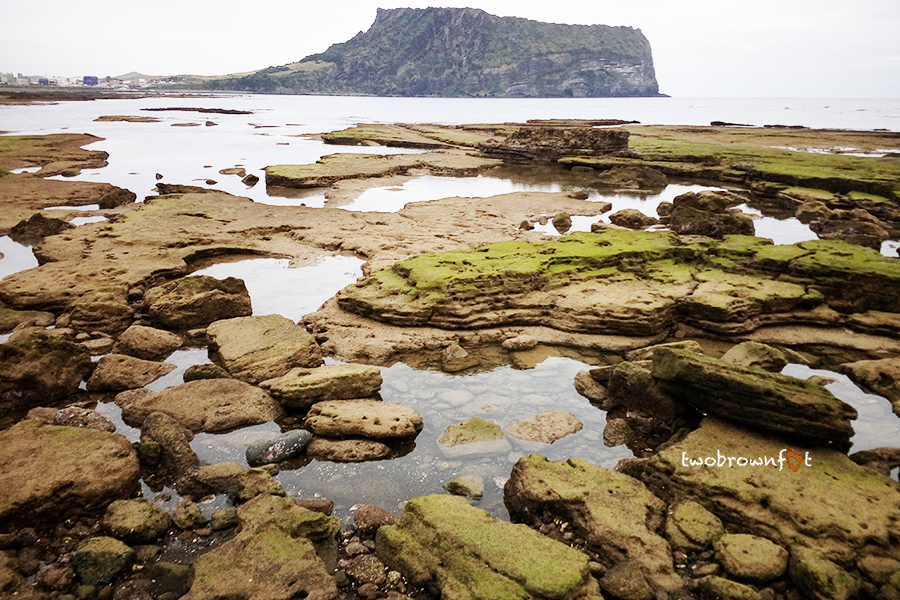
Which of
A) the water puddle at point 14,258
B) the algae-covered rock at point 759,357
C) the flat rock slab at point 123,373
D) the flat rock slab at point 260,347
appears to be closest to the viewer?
the flat rock slab at point 123,373

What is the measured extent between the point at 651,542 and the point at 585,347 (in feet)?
18.7

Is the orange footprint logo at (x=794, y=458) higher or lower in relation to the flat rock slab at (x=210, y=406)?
higher

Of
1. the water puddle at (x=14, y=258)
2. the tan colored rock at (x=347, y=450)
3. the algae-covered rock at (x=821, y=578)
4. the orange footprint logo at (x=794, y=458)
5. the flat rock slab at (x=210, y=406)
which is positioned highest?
the water puddle at (x=14, y=258)

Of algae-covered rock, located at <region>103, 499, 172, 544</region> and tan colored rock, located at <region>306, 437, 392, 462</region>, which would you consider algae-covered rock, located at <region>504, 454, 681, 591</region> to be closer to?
tan colored rock, located at <region>306, 437, 392, 462</region>

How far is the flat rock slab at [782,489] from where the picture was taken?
19.8 ft

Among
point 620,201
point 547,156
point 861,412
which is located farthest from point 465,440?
point 547,156

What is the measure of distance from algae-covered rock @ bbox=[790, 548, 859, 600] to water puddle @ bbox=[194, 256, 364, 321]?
10307 millimetres

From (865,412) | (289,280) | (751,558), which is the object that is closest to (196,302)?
(289,280)

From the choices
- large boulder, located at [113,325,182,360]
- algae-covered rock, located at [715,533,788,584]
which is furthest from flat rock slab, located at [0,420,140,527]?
algae-covered rock, located at [715,533,788,584]

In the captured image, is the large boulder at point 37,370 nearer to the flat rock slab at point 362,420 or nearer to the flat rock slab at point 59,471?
the flat rock slab at point 59,471

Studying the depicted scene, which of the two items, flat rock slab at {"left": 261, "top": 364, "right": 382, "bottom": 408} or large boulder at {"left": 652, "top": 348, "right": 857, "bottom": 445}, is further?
flat rock slab at {"left": 261, "top": 364, "right": 382, "bottom": 408}

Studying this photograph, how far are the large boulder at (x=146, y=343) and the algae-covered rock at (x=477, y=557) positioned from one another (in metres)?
6.92

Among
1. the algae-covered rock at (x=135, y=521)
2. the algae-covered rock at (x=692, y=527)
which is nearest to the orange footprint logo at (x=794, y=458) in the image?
the algae-covered rock at (x=692, y=527)

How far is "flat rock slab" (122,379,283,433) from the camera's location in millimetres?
8562
